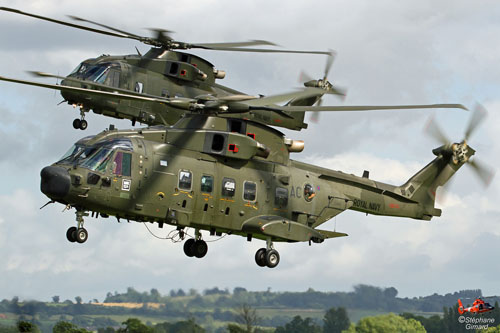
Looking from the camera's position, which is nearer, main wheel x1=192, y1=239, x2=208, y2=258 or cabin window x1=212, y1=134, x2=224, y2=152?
cabin window x1=212, y1=134, x2=224, y2=152

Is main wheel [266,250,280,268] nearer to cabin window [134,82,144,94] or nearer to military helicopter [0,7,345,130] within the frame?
military helicopter [0,7,345,130]

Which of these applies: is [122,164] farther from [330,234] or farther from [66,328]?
[330,234]

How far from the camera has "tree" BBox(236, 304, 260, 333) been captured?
28483 mm

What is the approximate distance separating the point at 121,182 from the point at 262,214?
15.3 feet

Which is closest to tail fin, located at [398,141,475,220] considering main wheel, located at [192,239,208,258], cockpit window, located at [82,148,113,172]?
main wheel, located at [192,239,208,258]

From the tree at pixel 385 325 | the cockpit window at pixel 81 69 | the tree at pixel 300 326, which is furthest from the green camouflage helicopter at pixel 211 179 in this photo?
the cockpit window at pixel 81 69

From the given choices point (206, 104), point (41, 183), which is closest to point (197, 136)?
point (206, 104)

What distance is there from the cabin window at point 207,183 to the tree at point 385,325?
21.3 feet

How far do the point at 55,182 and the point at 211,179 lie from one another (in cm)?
461

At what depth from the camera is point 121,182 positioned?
88.6ft

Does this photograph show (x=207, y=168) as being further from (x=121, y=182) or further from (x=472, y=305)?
(x=472, y=305)

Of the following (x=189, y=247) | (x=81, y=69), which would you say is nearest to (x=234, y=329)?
(x=189, y=247)

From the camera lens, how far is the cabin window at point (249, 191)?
2912cm

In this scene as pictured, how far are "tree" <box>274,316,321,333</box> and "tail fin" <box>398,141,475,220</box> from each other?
6045 millimetres
